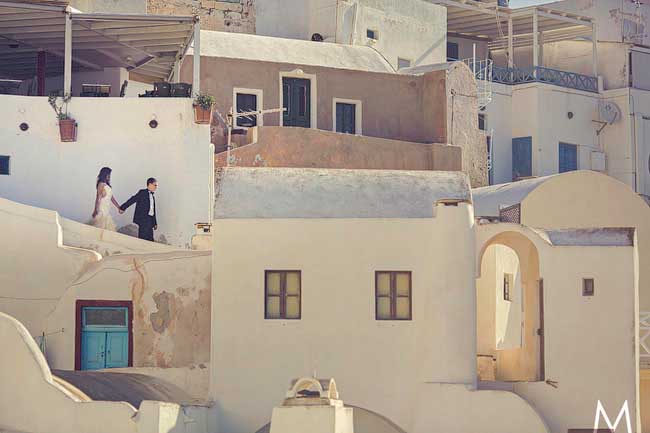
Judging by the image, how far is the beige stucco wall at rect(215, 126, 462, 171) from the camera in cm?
3984

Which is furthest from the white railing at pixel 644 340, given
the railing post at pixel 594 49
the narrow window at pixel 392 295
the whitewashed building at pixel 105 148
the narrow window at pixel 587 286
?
the railing post at pixel 594 49

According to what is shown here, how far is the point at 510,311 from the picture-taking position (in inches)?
1467

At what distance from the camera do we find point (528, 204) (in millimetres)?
40250

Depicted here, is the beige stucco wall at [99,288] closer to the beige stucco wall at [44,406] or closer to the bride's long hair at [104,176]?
the bride's long hair at [104,176]

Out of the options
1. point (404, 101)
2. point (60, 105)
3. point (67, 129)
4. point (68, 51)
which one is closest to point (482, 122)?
point (404, 101)

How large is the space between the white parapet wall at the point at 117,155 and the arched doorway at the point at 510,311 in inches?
251

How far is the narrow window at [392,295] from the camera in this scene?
101ft

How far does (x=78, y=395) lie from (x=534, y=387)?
30.0 feet

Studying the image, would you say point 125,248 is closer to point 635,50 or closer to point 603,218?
point 603,218

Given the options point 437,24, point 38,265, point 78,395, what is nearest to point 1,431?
point 78,395

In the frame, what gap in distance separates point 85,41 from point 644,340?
14.8m

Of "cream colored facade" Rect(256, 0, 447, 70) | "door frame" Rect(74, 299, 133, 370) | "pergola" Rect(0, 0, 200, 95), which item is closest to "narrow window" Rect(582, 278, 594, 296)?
"door frame" Rect(74, 299, 133, 370)

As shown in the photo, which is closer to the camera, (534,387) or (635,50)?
(534,387)

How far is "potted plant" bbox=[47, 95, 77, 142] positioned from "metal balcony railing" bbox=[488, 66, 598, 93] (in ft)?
62.9
